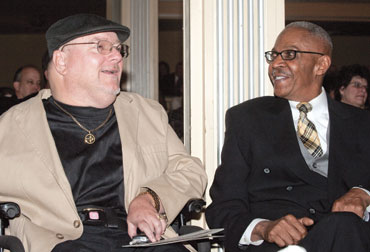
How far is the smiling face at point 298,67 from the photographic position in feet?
9.68

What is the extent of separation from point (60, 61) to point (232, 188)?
1044 millimetres

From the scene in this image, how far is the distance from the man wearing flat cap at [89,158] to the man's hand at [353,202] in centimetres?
67

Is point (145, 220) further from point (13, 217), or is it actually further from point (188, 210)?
point (13, 217)

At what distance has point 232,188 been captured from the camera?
2748mm

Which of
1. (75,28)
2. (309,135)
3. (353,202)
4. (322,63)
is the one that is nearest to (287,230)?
(353,202)

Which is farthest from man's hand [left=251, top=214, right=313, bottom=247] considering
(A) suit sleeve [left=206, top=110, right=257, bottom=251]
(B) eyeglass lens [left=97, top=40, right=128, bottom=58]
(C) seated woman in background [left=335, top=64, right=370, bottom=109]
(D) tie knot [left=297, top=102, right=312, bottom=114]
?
(C) seated woman in background [left=335, top=64, right=370, bottom=109]

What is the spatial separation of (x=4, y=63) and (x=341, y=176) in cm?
1460

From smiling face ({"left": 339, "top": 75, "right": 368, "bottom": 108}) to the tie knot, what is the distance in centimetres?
197

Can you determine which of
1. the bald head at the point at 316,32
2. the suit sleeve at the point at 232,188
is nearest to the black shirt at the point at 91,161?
the suit sleeve at the point at 232,188

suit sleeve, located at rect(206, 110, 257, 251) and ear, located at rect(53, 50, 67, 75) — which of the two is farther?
ear, located at rect(53, 50, 67, 75)

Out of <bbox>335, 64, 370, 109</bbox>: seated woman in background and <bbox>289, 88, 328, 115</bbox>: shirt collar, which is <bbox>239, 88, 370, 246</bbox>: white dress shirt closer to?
<bbox>289, 88, 328, 115</bbox>: shirt collar

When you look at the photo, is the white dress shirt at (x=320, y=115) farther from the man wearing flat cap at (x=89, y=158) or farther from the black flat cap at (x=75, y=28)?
the black flat cap at (x=75, y=28)

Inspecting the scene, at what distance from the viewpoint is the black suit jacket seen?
272 cm

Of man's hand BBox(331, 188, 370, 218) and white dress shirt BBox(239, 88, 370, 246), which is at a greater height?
white dress shirt BBox(239, 88, 370, 246)
